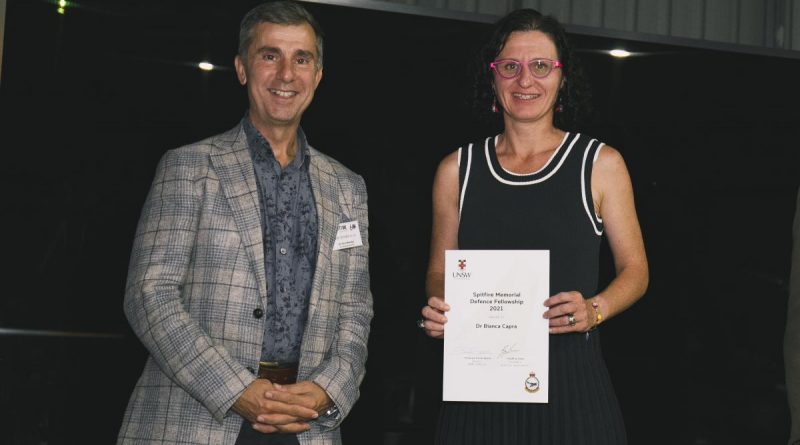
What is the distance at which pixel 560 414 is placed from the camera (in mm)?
2398

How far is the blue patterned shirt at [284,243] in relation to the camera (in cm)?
248

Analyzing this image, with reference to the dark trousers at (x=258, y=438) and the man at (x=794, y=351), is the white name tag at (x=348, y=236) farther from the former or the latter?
A: the man at (x=794, y=351)

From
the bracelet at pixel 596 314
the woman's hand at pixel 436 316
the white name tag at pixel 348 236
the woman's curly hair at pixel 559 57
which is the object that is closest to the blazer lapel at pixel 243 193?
the white name tag at pixel 348 236

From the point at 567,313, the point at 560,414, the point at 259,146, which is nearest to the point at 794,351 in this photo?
the point at 567,313

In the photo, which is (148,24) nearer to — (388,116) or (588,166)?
(388,116)

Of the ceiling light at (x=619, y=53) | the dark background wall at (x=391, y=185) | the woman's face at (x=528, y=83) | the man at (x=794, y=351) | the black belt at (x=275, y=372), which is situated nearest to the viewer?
the man at (x=794, y=351)

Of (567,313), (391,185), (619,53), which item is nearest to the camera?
(567,313)

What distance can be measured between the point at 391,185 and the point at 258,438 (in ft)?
4.53

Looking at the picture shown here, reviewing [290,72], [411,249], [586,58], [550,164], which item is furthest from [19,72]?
[586,58]

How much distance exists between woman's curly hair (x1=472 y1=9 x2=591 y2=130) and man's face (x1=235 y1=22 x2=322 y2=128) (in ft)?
1.63

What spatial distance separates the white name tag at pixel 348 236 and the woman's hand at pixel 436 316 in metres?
0.35

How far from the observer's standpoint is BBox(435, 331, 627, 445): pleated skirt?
7.83ft

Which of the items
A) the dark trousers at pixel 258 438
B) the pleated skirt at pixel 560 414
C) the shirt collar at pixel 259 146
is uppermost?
the shirt collar at pixel 259 146
